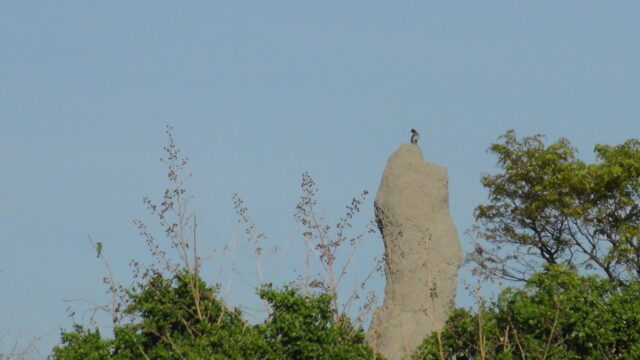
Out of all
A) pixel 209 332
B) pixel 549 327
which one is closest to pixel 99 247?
pixel 209 332

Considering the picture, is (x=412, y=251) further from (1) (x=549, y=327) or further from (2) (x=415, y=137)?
(1) (x=549, y=327)

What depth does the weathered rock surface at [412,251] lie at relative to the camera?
19.3 m

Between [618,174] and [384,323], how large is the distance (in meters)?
13.2

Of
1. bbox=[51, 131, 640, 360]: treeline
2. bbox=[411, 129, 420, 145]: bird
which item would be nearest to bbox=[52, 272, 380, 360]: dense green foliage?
bbox=[51, 131, 640, 360]: treeline

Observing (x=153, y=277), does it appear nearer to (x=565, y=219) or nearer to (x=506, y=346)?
(x=506, y=346)

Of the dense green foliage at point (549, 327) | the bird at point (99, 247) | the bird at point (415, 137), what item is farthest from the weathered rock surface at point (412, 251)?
the bird at point (99, 247)

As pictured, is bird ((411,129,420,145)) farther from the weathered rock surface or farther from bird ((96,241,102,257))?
bird ((96,241,102,257))

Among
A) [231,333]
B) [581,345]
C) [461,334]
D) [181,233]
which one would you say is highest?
[181,233]

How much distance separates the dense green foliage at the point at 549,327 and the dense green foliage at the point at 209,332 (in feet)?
4.37

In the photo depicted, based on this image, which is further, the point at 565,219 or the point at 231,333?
the point at 565,219

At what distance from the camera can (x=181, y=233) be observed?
1370cm

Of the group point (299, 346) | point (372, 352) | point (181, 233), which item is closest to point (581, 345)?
point (372, 352)

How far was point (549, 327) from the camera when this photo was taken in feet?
45.4

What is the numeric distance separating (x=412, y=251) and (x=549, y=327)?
594cm
